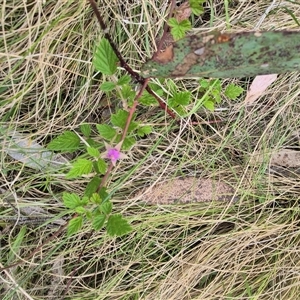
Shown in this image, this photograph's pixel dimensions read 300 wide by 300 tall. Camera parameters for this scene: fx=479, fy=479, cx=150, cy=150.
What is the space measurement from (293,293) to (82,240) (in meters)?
0.66

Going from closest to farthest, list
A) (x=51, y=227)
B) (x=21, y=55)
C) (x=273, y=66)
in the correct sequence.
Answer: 1. (x=273, y=66)
2. (x=21, y=55)
3. (x=51, y=227)

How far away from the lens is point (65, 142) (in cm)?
124

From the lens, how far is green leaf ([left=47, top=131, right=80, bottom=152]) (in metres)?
1.24

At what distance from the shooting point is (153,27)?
1.34 m

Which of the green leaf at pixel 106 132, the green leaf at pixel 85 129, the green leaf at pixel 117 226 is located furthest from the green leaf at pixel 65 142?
the green leaf at pixel 117 226

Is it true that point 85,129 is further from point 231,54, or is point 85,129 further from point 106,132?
point 231,54

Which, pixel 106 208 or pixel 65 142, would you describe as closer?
pixel 106 208

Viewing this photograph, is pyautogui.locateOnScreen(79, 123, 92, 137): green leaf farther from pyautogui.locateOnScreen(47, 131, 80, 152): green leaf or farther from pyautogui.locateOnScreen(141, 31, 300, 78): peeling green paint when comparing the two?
pyautogui.locateOnScreen(141, 31, 300, 78): peeling green paint

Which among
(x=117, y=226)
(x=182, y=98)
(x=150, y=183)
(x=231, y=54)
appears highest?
(x=231, y=54)

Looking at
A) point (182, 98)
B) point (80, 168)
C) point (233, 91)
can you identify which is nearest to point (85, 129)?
point (80, 168)

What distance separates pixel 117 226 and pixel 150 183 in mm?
310

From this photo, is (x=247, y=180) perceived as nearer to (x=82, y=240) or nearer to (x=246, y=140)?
(x=246, y=140)

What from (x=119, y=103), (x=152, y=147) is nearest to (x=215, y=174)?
(x=152, y=147)

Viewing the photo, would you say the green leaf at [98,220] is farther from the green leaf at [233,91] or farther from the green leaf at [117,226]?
the green leaf at [233,91]
